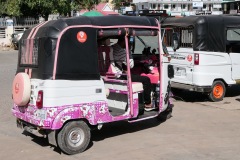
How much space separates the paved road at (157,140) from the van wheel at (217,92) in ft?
2.92

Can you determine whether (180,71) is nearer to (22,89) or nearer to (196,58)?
(196,58)

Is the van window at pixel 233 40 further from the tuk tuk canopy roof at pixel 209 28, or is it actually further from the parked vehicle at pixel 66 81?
the parked vehicle at pixel 66 81

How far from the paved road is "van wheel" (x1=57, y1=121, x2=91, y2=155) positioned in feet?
0.37

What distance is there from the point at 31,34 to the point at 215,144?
3.54 metres

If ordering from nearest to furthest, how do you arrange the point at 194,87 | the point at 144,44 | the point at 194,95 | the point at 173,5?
1. the point at 144,44
2. the point at 194,87
3. the point at 194,95
4. the point at 173,5

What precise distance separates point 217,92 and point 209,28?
1.71 m

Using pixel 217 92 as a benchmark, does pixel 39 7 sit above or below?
above

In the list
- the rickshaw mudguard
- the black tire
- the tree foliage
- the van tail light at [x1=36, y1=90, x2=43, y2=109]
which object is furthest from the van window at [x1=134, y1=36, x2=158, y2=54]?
the tree foliage

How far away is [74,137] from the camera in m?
6.27

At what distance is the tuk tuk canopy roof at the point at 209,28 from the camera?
10.2 meters

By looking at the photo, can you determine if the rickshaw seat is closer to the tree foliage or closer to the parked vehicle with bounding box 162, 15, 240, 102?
the parked vehicle with bounding box 162, 15, 240, 102

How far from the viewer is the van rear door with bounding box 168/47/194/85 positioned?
1026 cm

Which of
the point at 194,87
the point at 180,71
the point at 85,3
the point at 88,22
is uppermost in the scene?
the point at 85,3

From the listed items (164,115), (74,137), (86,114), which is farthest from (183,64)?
(74,137)
